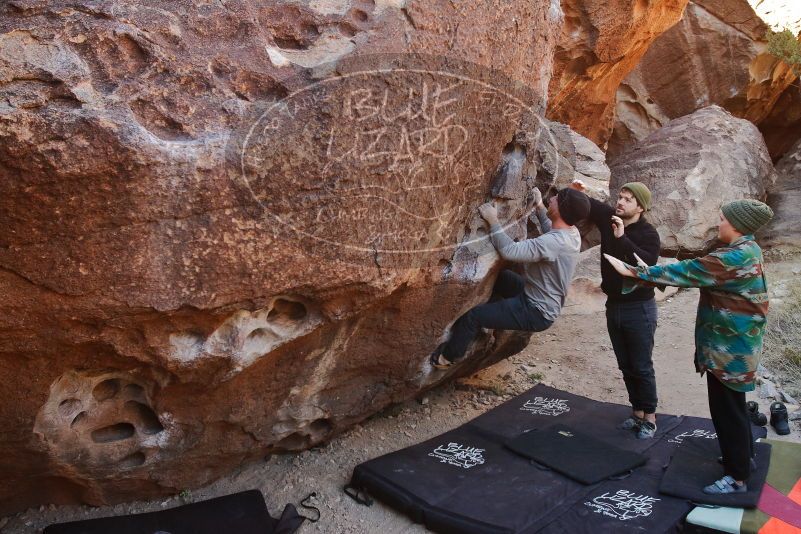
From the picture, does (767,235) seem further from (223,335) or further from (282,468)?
(223,335)

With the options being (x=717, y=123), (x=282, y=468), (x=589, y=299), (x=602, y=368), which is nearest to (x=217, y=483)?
(x=282, y=468)

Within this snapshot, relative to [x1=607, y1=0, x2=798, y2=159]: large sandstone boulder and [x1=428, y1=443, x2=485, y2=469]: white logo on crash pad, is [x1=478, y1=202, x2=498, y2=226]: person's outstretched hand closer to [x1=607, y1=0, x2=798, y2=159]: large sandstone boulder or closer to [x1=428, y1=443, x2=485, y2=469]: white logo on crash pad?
[x1=428, y1=443, x2=485, y2=469]: white logo on crash pad

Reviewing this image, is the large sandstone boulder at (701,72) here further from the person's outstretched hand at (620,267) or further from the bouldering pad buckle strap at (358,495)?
the bouldering pad buckle strap at (358,495)

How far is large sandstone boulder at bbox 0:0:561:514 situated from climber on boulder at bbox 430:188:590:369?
19 centimetres

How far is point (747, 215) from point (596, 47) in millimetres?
3533

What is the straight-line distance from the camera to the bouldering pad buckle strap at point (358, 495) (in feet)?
10.8

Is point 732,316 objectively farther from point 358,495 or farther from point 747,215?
point 358,495

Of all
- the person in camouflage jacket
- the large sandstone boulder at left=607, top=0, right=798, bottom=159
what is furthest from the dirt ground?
the large sandstone boulder at left=607, top=0, right=798, bottom=159

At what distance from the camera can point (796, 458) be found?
3346mm

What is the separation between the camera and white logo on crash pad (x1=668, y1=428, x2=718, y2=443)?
143 inches

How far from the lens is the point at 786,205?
24.3ft

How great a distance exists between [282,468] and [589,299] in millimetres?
3152

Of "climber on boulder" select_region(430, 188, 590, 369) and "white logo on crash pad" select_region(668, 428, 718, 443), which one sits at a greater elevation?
"climber on boulder" select_region(430, 188, 590, 369)

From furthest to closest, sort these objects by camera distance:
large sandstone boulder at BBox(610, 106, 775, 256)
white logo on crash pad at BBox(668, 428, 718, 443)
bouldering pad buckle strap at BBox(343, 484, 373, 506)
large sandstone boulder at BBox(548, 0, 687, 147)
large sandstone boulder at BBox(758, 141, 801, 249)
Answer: large sandstone boulder at BBox(758, 141, 801, 249) → large sandstone boulder at BBox(610, 106, 775, 256) → large sandstone boulder at BBox(548, 0, 687, 147) → white logo on crash pad at BBox(668, 428, 718, 443) → bouldering pad buckle strap at BBox(343, 484, 373, 506)
